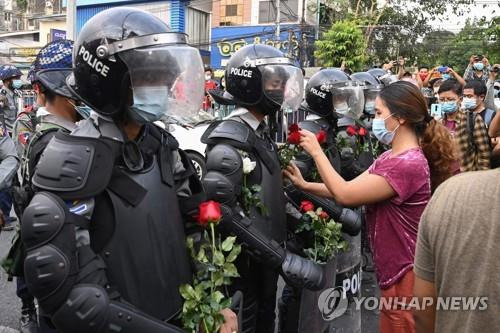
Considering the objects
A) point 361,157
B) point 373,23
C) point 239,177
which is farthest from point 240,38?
point 239,177

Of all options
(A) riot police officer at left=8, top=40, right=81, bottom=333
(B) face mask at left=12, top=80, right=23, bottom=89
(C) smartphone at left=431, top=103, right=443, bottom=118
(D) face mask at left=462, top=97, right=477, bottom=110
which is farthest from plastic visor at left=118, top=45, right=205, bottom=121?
(B) face mask at left=12, top=80, right=23, bottom=89

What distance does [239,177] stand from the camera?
279 centimetres

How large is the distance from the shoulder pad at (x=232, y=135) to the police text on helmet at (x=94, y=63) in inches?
41.7

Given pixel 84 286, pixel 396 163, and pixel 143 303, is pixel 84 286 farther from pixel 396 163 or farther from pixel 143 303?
pixel 396 163

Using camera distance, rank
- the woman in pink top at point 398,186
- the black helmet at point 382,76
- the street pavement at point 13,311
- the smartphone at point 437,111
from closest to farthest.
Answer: the woman in pink top at point 398,186
the street pavement at point 13,311
the smartphone at point 437,111
the black helmet at point 382,76

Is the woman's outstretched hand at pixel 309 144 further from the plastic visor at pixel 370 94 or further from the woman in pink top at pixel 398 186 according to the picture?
the plastic visor at pixel 370 94

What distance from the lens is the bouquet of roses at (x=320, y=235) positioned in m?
3.21

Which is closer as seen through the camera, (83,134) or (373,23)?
(83,134)

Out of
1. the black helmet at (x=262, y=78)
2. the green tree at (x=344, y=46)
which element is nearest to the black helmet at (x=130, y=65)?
the black helmet at (x=262, y=78)

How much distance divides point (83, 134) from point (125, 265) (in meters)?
0.49

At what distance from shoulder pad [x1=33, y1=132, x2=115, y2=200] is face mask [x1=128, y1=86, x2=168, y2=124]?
0.20 meters

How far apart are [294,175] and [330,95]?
4.96 feet

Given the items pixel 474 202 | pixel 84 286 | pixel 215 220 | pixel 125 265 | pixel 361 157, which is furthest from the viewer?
pixel 361 157

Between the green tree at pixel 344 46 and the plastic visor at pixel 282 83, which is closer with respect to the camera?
the plastic visor at pixel 282 83
